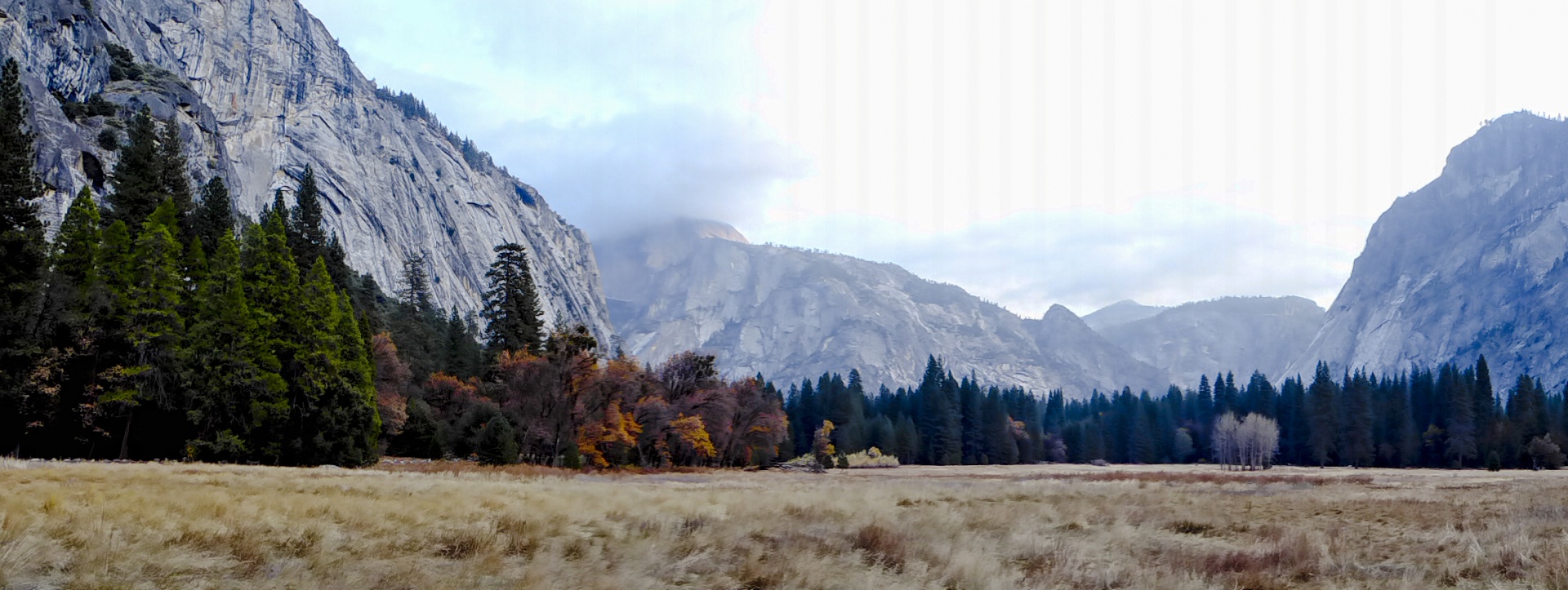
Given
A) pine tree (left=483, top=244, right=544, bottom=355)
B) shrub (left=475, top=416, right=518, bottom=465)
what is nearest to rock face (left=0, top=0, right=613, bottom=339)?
pine tree (left=483, top=244, right=544, bottom=355)

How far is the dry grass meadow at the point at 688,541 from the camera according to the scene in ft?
38.4

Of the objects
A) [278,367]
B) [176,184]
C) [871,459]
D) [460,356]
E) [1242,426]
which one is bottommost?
[871,459]

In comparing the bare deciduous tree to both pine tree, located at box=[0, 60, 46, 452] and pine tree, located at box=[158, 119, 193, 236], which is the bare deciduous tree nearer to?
pine tree, located at box=[158, 119, 193, 236]

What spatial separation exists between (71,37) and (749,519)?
13424 centimetres

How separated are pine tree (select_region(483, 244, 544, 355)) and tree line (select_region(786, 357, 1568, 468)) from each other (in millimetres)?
51500

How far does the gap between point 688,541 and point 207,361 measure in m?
38.3

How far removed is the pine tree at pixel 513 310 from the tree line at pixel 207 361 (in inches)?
490

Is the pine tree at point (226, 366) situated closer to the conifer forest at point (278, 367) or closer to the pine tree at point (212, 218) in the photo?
the conifer forest at point (278, 367)

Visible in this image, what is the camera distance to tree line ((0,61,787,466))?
135ft

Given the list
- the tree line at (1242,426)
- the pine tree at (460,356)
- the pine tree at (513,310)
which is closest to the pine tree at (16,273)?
the pine tree at (513,310)

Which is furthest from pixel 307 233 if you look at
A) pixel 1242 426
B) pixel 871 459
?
pixel 1242 426

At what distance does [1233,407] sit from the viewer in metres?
147

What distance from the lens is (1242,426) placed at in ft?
375

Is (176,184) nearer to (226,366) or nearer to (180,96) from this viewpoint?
(226,366)
